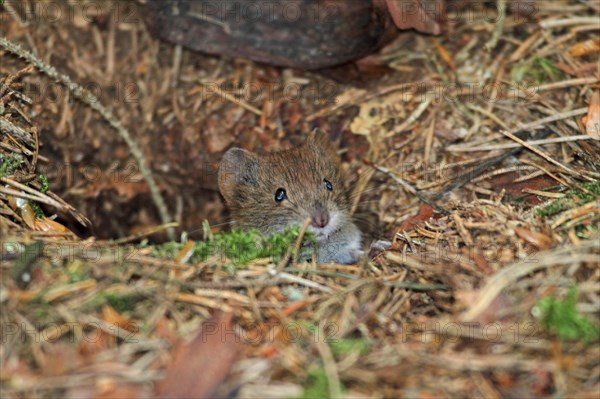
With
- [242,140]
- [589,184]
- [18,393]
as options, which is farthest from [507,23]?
[18,393]

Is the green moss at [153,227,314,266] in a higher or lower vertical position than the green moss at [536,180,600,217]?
lower

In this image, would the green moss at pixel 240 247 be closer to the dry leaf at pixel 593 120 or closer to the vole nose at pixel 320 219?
the vole nose at pixel 320 219

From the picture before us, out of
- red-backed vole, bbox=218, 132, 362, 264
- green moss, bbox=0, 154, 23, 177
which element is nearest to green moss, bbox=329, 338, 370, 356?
red-backed vole, bbox=218, 132, 362, 264

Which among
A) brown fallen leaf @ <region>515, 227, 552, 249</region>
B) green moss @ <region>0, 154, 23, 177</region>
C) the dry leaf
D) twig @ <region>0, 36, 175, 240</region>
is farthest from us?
twig @ <region>0, 36, 175, 240</region>


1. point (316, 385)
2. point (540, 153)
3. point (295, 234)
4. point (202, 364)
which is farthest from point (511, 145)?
point (202, 364)

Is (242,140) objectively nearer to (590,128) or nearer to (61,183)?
(61,183)

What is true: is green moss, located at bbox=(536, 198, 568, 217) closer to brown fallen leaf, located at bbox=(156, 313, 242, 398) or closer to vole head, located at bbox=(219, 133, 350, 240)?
vole head, located at bbox=(219, 133, 350, 240)
